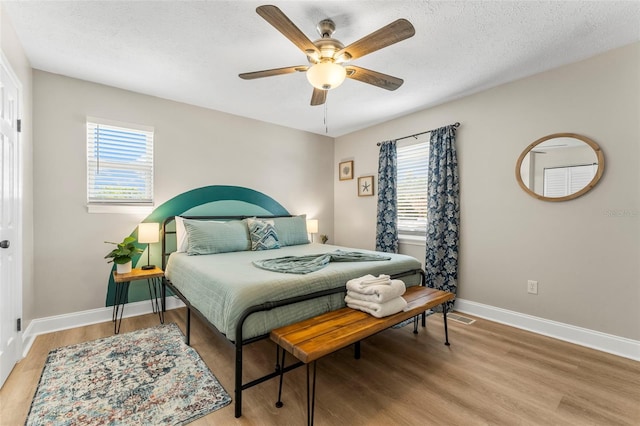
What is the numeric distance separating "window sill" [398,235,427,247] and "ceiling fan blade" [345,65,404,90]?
7.51 ft

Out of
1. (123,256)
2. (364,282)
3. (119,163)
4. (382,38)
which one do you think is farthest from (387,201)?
(119,163)

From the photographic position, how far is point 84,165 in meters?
3.05

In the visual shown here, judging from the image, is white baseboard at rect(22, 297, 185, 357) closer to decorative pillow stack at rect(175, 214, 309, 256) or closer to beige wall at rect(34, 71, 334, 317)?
beige wall at rect(34, 71, 334, 317)

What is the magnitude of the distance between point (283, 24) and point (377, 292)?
1.79 metres

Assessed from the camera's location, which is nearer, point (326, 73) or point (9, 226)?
point (326, 73)

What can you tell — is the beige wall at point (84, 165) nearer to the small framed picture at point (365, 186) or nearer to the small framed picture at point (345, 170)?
the small framed picture at point (345, 170)

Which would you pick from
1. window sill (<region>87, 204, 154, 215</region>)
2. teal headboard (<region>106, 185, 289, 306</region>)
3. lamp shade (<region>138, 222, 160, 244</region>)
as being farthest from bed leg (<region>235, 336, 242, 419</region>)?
window sill (<region>87, 204, 154, 215</region>)

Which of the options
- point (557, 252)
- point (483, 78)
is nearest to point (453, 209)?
point (557, 252)

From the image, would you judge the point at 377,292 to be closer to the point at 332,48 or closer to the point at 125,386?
the point at 332,48

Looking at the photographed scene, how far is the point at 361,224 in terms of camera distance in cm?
483

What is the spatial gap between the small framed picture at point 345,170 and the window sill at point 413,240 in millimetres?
1442

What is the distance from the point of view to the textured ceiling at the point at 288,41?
198cm

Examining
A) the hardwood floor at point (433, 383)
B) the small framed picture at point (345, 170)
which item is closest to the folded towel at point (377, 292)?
the hardwood floor at point (433, 383)

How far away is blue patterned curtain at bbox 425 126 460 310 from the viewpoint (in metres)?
3.49
